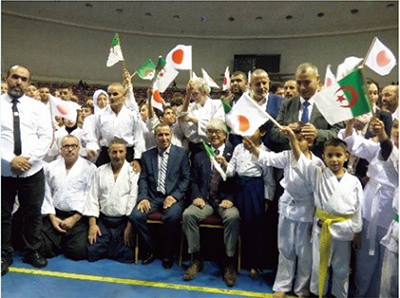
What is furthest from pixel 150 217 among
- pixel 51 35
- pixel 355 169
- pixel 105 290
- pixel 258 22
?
pixel 51 35

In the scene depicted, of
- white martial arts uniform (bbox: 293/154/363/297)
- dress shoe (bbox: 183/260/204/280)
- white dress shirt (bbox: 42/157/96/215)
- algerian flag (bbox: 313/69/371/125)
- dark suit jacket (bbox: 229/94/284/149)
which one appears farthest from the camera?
white dress shirt (bbox: 42/157/96/215)

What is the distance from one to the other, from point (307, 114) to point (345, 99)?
2.55 ft

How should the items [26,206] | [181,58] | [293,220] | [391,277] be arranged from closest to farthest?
1. [391,277]
2. [293,220]
3. [26,206]
4. [181,58]

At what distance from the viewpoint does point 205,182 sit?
375 cm

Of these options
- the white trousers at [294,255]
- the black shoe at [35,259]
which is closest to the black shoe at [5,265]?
the black shoe at [35,259]

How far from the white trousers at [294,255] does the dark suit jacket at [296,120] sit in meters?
0.67

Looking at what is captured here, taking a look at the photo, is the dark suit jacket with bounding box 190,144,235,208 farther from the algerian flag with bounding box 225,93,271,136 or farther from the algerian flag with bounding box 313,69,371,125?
the algerian flag with bounding box 313,69,371,125

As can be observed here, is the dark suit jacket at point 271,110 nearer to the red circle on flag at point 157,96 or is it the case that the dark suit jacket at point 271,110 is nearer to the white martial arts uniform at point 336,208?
the white martial arts uniform at point 336,208

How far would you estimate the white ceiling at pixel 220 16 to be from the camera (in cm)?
1316

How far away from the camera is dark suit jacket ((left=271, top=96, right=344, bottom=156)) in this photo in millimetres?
2953

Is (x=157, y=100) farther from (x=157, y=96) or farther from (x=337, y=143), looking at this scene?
(x=337, y=143)

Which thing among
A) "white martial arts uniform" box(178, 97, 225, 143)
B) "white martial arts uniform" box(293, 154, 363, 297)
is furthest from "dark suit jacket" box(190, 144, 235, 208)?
"white martial arts uniform" box(293, 154, 363, 297)

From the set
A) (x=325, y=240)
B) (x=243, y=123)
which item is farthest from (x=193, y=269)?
(x=243, y=123)

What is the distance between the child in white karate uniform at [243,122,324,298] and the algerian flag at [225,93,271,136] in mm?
168
